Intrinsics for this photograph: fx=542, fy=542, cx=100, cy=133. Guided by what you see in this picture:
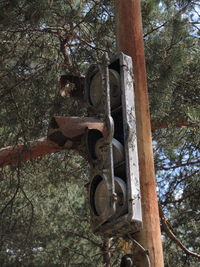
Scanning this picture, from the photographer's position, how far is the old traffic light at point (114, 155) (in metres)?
2.02

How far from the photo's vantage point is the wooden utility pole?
244 centimetres

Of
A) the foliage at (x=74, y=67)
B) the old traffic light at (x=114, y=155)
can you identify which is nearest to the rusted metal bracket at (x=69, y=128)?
the old traffic light at (x=114, y=155)

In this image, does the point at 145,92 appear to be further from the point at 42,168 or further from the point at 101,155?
the point at 42,168

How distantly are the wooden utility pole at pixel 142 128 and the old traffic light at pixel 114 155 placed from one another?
352 millimetres

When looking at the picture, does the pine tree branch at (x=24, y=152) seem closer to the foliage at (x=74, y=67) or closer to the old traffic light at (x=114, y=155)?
the foliage at (x=74, y=67)

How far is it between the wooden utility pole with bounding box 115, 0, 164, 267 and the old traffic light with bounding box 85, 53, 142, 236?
35 centimetres

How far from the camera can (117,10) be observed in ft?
11.5

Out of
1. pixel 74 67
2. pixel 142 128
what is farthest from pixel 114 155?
pixel 74 67

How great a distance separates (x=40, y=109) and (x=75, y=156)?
1545 millimetres

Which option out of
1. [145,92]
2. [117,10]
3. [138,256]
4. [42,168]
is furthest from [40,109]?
[138,256]

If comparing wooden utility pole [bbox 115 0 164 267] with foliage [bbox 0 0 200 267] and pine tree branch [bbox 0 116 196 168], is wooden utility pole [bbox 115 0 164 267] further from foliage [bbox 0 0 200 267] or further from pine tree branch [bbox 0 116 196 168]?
pine tree branch [bbox 0 116 196 168]

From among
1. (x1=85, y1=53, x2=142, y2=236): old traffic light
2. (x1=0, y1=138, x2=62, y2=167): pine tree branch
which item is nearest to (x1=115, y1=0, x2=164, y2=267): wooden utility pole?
(x1=85, y1=53, x2=142, y2=236): old traffic light

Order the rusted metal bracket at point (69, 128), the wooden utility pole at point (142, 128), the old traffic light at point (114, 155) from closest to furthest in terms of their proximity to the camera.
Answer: the old traffic light at point (114, 155) < the rusted metal bracket at point (69, 128) < the wooden utility pole at point (142, 128)

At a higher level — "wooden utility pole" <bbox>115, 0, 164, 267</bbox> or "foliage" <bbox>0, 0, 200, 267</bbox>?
"foliage" <bbox>0, 0, 200, 267</bbox>
